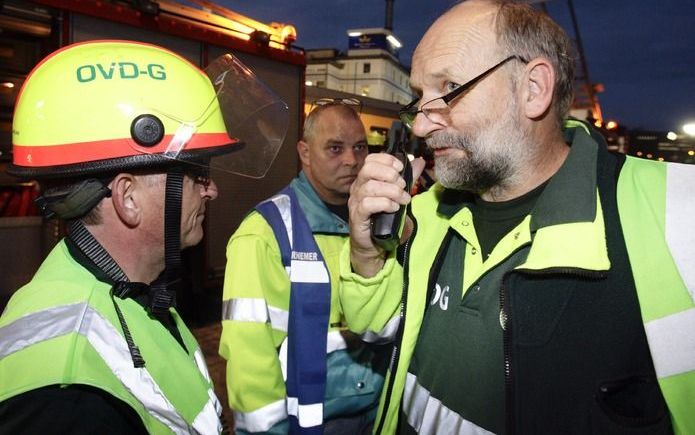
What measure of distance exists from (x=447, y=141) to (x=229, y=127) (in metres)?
0.98

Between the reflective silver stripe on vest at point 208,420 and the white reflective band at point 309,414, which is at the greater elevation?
the reflective silver stripe on vest at point 208,420

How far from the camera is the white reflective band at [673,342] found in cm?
113

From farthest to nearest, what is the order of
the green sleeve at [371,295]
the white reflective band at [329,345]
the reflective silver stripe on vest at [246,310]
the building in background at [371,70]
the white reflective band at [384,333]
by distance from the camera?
the building in background at [371,70] → the white reflective band at [329,345] → the reflective silver stripe on vest at [246,310] → the white reflective band at [384,333] → the green sleeve at [371,295]

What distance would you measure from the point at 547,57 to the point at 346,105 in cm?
174

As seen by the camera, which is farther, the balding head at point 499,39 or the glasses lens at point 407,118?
the glasses lens at point 407,118

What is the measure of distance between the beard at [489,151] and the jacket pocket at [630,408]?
0.75m

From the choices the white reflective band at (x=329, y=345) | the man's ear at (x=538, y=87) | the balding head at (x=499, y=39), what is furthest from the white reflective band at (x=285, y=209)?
the man's ear at (x=538, y=87)

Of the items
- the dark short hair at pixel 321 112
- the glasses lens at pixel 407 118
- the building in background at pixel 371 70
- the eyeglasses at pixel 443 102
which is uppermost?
the building in background at pixel 371 70

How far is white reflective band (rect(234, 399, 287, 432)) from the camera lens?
1.88 meters

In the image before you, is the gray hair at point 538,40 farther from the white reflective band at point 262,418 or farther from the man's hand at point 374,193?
the white reflective band at point 262,418

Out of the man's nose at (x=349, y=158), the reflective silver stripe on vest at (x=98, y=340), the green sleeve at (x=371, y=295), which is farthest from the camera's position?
the man's nose at (x=349, y=158)

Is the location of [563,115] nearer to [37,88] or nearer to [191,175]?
[191,175]

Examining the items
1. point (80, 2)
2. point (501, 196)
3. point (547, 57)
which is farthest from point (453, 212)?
point (80, 2)

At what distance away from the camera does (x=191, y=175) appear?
5.25ft
